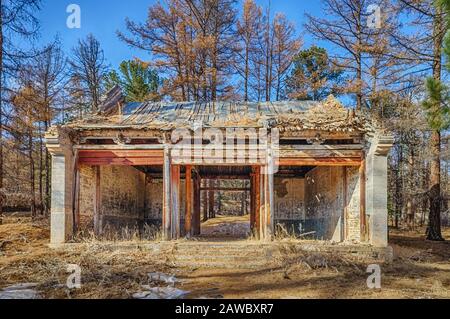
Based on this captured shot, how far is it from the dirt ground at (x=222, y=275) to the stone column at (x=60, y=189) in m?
0.69

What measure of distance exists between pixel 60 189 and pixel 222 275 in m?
5.62

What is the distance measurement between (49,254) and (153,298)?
15.5 feet

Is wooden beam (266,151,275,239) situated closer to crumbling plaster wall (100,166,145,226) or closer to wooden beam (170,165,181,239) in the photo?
wooden beam (170,165,181,239)

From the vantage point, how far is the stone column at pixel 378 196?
35.3 ft

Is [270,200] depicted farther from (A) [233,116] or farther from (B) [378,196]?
(A) [233,116]

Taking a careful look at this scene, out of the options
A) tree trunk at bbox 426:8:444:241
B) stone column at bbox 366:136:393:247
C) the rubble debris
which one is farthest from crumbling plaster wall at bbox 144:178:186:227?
tree trunk at bbox 426:8:444:241

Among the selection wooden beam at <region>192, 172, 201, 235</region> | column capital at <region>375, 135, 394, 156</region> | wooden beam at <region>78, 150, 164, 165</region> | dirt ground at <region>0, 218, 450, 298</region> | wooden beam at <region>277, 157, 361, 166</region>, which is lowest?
dirt ground at <region>0, 218, 450, 298</region>

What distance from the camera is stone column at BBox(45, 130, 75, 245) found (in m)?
11.0

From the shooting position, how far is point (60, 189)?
11211 millimetres

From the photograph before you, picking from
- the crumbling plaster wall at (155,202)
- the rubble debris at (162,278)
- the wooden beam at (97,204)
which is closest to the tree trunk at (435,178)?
the crumbling plaster wall at (155,202)

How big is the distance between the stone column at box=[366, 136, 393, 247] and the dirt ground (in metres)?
0.81

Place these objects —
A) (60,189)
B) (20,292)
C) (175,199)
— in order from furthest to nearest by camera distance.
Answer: (175,199), (60,189), (20,292)

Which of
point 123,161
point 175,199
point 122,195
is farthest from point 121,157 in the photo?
point 122,195

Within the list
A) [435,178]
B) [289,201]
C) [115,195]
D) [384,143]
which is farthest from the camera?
[289,201]
